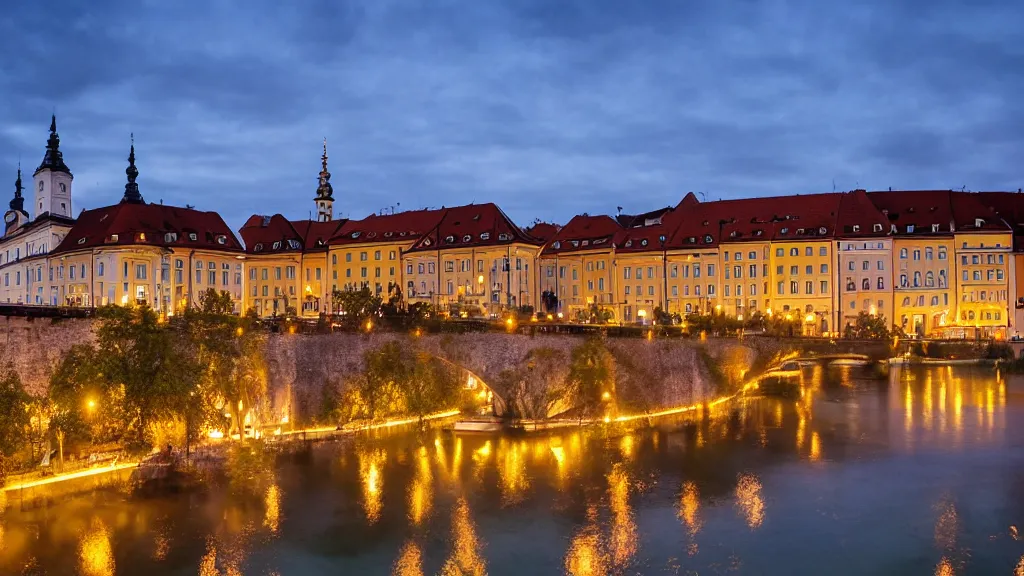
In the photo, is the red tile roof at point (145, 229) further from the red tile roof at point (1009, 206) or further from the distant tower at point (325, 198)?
the red tile roof at point (1009, 206)

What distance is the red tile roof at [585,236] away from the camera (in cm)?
10606

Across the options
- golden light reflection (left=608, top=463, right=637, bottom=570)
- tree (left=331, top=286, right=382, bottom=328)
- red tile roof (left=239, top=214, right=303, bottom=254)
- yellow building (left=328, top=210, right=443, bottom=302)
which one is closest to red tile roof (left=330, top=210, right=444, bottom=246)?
yellow building (left=328, top=210, right=443, bottom=302)

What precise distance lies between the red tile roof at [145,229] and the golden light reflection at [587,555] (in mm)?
67130

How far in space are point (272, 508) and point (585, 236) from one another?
7495cm

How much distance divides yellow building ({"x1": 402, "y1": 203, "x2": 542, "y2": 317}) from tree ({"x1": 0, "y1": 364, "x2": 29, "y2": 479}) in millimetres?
54751

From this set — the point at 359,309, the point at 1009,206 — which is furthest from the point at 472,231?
the point at 1009,206

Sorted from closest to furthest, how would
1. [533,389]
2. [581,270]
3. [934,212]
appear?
[533,389], [934,212], [581,270]

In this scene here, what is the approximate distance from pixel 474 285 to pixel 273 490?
5768 cm

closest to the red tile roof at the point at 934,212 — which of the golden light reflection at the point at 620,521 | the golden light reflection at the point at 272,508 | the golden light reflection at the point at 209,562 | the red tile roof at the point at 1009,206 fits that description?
the red tile roof at the point at 1009,206

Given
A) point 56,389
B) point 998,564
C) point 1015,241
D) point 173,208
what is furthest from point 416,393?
point 1015,241

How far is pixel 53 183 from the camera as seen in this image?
320 feet

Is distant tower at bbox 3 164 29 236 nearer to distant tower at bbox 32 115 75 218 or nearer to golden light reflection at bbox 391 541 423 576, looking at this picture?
distant tower at bbox 32 115 75 218

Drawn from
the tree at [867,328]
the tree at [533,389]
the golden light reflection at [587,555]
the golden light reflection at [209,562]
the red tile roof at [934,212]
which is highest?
the red tile roof at [934,212]

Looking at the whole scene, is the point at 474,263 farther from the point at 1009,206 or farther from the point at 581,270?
the point at 1009,206
